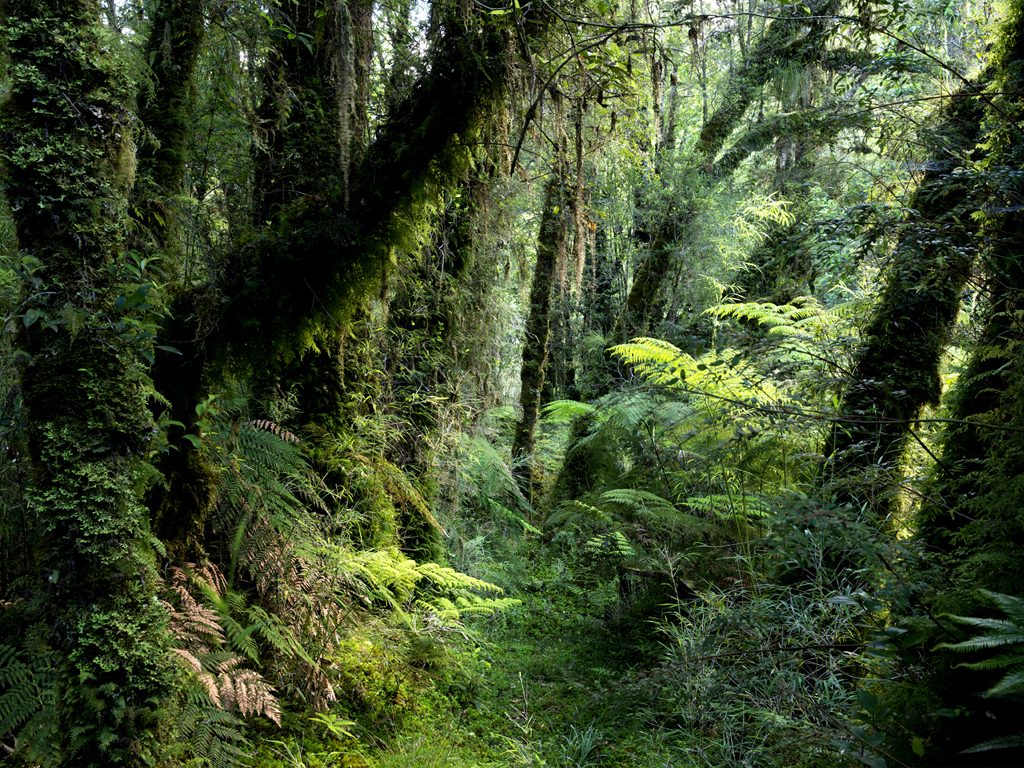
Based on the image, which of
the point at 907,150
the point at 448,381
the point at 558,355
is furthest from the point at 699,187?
the point at 448,381

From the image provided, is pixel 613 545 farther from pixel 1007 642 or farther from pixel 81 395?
pixel 81 395

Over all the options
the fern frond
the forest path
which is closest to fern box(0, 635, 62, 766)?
the fern frond

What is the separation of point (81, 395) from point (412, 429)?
10.5 feet

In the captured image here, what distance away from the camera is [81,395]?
93.0 inches

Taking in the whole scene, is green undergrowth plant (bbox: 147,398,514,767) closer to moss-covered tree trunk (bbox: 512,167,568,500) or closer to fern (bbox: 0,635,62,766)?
fern (bbox: 0,635,62,766)

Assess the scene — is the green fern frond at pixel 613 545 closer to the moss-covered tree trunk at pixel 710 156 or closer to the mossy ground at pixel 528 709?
the mossy ground at pixel 528 709

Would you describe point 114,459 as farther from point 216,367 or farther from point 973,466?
point 973,466

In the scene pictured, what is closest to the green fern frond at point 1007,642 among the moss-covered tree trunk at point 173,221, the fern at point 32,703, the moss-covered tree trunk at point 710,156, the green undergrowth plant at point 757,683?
the green undergrowth plant at point 757,683

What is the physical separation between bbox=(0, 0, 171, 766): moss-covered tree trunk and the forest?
1 centimetres

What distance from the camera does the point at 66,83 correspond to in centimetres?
238

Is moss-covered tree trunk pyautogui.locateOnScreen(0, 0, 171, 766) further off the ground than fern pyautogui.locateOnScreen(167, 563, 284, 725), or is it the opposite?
moss-covered tree trunk pyautogui.locateOnScreen(0, 0, 171, 766)

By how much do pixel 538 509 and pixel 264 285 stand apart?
6.94 metres

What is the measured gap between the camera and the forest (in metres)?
2.27

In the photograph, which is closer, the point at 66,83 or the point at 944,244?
the point at 66,83
